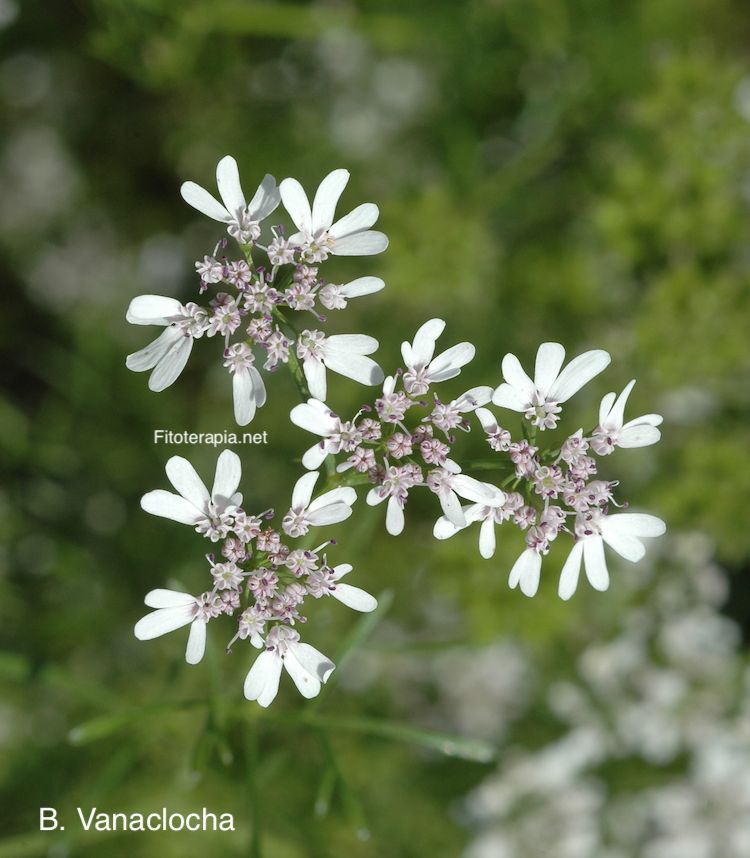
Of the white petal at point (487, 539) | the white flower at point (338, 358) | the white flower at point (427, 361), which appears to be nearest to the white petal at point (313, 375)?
the white flower at point (338, 358)

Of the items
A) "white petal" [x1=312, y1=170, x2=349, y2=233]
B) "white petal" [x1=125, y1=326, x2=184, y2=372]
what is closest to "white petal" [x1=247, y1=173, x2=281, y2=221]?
"white petal" [x1=312, y1=170, x2=349, y2=233]

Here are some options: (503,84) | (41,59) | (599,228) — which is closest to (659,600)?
(599,228)

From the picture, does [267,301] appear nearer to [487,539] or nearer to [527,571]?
[487,539]

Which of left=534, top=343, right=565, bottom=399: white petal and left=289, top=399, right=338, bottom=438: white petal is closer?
left=289, top=399, right=338, bottom=438: white petal

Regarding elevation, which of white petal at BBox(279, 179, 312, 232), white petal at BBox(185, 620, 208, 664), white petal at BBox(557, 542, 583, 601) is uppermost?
white petal at BBox(279, 179, 312, 232)

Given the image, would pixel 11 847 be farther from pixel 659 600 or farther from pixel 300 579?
pixel 659 600

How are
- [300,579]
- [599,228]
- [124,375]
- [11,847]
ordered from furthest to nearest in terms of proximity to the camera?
[124,375], [599,228], [11,847], [300,579]

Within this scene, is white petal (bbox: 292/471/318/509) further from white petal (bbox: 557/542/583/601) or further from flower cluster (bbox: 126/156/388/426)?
white petal (bbox: 557/542/583/601)

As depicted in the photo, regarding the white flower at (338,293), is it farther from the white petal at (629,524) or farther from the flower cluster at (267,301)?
the white petal at (629,524)
